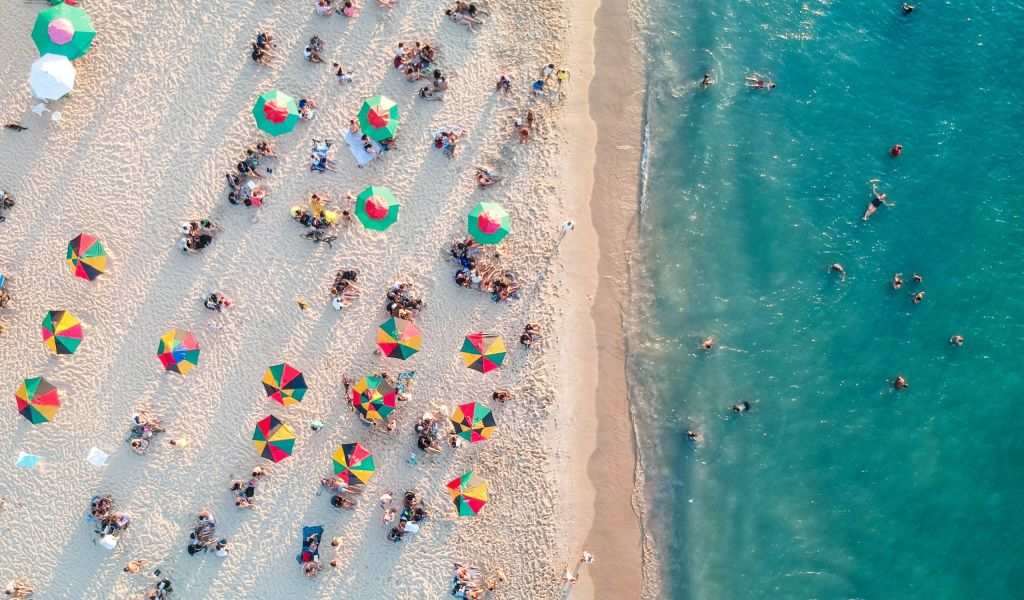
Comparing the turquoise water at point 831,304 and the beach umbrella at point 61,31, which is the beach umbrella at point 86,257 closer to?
the beach umbrella at point 61,31

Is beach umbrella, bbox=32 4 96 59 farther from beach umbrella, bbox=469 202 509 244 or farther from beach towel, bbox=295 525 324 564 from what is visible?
beach towel, bbox=295 525 324 564

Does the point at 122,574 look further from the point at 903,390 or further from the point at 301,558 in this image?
the point at 903,390

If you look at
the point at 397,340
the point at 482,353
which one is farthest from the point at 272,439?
the point at 482,353

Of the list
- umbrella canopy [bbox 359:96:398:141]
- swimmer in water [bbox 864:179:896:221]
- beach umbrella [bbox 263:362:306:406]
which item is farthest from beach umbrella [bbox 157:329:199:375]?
swimmer in water [bbox 864:179:896:221]

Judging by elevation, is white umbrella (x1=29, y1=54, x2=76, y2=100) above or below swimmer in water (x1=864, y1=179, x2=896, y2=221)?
below

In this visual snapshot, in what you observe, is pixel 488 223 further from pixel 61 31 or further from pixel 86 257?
pixel 61 31

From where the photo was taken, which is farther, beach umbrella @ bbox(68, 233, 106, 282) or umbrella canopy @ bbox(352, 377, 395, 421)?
umbrella canopy @ bbox(352, 377, 395, 421)

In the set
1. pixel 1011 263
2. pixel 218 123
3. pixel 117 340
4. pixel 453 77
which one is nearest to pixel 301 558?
pixel 117 340

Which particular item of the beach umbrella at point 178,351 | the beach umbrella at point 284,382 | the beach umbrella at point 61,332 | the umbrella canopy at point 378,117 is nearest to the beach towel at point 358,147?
the umbrella canopy at point 378,117
